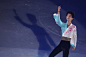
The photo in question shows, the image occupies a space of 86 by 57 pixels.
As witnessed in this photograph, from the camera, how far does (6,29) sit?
4.02 m

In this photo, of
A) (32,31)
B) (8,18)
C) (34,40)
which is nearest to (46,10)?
(32,31)

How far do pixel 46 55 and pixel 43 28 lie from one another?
3.17 feet

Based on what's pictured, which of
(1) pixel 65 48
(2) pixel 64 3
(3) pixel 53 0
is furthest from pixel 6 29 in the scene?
(1) pixel 65 48

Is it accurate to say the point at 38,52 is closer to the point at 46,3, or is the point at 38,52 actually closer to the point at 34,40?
the point at 34,40

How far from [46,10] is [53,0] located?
1.41 ft

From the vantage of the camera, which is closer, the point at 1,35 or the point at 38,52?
the point at 38,52

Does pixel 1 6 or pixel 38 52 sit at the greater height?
pixel 1 6

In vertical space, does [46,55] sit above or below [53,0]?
below

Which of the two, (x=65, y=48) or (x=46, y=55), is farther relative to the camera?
(x=46, y=55)

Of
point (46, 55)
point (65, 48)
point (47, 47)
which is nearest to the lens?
point (65, 48)

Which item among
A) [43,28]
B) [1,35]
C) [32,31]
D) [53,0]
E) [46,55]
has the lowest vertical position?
[1,35]

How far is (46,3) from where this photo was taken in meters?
3.75

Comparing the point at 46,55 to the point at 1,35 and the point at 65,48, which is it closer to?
the point at 65,48

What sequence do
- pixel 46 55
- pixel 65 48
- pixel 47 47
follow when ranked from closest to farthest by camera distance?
pixel 65 48, pixel 46 55, pixel 47 47
